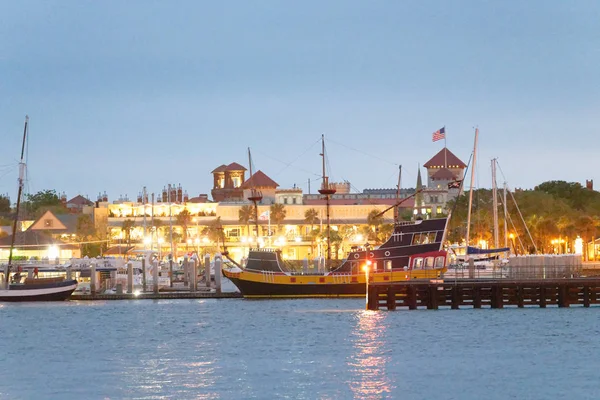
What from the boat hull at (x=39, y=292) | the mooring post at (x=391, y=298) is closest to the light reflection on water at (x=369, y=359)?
the mooring post at (x=391, y=298)

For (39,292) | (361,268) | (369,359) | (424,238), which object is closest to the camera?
(369,359)

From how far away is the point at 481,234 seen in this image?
512 ft

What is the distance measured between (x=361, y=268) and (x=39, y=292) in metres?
25.3

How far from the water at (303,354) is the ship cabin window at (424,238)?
7.14 metres

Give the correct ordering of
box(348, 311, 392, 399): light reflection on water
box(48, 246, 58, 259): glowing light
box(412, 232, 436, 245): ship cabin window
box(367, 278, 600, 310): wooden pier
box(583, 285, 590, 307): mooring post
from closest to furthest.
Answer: box(348, 311, 392, 399): light reflection on water < box(367, 278, 600, 310): wooden pier < box(583, 285, 590, 307): mooring post < box(412, 232, 436, 245): ship cabin window < box(48, 246, 58, 259): glowing light

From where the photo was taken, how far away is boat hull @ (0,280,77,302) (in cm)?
10500

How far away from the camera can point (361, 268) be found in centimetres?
10169

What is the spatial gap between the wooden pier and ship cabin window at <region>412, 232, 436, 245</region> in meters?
10.2

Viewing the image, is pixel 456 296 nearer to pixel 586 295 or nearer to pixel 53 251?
pixel 586 295

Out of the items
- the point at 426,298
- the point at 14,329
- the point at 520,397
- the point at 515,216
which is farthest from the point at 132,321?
the point at 515,216

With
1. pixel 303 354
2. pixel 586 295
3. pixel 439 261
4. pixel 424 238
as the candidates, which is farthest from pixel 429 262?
pixel 303 354

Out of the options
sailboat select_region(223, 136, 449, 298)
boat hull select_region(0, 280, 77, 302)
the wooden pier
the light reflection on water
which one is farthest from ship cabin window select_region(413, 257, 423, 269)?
boat hull select_region(0, 280, 77, 302)

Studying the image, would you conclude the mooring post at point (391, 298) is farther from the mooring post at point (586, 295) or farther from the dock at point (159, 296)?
the dock at point (159, 296)

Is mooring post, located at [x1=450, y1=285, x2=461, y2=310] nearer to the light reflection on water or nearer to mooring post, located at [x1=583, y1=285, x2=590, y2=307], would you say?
the light reflection on water
